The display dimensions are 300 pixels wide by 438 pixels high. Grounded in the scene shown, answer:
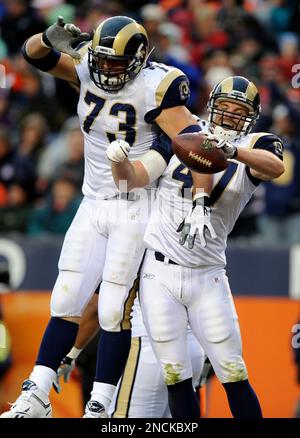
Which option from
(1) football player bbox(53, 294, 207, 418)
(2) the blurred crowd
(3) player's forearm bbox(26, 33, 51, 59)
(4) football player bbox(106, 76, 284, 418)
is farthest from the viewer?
(2) the blurred crowd

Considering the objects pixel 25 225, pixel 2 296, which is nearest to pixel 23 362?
pixel 2 296

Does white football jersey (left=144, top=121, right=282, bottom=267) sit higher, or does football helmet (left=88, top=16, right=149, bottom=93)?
football helmet (left=88, top=16, right=149, bottom=93)

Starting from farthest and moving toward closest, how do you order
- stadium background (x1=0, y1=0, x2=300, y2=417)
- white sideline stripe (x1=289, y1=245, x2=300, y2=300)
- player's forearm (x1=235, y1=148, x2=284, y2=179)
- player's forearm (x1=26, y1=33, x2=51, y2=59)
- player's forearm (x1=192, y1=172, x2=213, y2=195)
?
stadium background (x1=0, y1=0, x2=300, y2=417) < white sideline stripe (x1=289, y1=245, x2=300, y2=300) < player's forearm (x1=26, y1=33, x2=51, y2=59) < player's forearm (x1=192, y1=172, x2=213, y2=195) < player's forearm (x1=235, y1=148, x2=284, y2=179)

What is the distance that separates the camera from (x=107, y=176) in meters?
5.99

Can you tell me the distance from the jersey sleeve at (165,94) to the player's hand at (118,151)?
0.44 meters

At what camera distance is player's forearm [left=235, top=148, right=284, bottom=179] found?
18.0ft

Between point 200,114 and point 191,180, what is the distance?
4208 mm

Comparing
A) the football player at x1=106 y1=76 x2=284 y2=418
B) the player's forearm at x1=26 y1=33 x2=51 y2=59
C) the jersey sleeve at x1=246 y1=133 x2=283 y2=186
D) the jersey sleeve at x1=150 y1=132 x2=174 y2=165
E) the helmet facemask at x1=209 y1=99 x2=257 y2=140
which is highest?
the player's forearm at x1=26 y1=33 x2=51 y2=59

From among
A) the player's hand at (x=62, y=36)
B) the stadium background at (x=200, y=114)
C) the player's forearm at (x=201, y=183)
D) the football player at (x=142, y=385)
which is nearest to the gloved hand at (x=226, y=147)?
the player's forearm at (x=201, y=183)

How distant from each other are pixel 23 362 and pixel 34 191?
184cm

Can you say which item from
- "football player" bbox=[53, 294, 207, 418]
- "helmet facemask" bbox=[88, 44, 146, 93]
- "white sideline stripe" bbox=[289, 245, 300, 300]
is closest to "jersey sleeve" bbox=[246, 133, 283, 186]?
"helmet facemask" bbox=[88, 44, 146, 93]

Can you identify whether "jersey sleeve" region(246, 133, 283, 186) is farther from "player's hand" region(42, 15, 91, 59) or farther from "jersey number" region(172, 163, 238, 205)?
"player's hand" region(42, 15, 91, 59)

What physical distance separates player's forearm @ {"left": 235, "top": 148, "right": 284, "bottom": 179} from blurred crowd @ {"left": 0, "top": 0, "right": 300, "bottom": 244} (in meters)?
2.18
